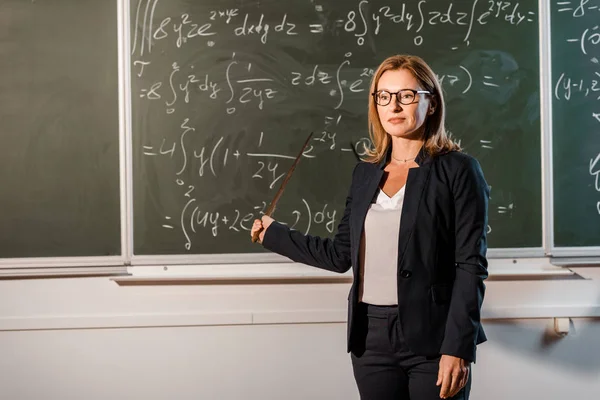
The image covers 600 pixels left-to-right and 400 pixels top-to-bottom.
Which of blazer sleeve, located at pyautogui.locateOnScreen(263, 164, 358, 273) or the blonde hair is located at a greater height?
the blonde hair

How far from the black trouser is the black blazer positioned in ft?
0.12

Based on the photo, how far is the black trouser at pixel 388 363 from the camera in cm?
136

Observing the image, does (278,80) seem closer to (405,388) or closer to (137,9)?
(137,9)

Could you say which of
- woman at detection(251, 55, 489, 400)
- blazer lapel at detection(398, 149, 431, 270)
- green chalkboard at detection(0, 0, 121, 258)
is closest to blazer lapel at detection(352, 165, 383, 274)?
woman at detection(251, 55, 489, 400)

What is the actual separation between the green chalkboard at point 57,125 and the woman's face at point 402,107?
121 cm

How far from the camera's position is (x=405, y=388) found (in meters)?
1.41

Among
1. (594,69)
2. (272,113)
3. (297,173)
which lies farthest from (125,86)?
(594,69)

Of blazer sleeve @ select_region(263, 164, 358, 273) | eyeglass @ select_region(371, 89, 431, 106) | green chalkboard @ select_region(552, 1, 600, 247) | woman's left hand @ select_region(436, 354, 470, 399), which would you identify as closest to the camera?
woman's left hand @ select_region(436, 354, 470, 399)

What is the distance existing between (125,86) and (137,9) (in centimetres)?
29

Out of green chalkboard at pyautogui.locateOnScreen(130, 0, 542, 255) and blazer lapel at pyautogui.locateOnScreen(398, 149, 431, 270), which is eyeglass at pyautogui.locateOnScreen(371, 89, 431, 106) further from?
green chalkboard at pyautogui.locateOnScreen(130, 0, 542, 255)

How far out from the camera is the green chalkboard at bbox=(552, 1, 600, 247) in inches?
91.8

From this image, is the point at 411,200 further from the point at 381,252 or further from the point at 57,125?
the point at 57,125

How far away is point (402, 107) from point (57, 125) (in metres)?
1.42

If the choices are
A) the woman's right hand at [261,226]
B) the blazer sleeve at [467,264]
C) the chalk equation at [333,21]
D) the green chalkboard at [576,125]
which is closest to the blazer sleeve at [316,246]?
the woman's right hand at [261,226]
